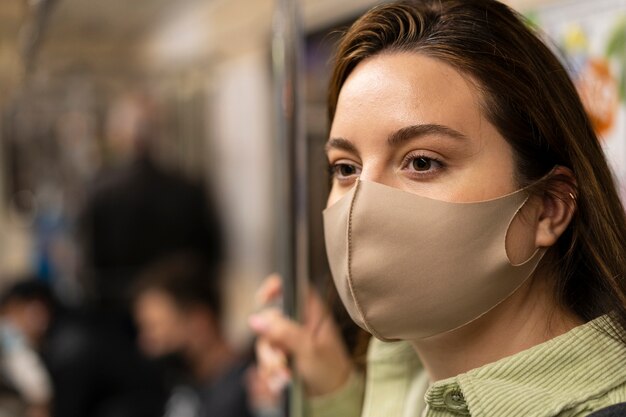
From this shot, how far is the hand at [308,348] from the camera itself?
1.25 metres

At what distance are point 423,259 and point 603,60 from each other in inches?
30.5

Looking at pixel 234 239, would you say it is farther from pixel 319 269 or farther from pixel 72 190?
pixel 319 269

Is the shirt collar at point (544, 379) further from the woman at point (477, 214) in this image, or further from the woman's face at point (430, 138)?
the woman's face at point (430, 138)

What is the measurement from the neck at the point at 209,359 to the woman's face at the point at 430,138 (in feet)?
7.47

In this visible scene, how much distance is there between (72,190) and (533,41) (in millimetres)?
4358

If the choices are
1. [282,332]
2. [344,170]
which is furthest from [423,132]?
[282,332]

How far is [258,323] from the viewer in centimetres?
127

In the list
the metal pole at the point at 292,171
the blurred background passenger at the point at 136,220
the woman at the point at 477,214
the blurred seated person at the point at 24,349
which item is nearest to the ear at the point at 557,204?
the woman at the point at 477,214

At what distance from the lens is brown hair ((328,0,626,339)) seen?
886mm

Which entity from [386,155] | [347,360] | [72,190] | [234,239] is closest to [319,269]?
[347,360]

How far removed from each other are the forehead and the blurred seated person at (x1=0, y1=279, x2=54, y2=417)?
92.6 inches

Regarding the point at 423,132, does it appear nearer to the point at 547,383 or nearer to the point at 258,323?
the point at 547,383

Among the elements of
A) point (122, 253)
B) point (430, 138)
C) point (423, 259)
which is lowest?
point (122, 253)

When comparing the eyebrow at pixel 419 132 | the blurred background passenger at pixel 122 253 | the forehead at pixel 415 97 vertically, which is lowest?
the blurred background passenger at pixel 122 253
